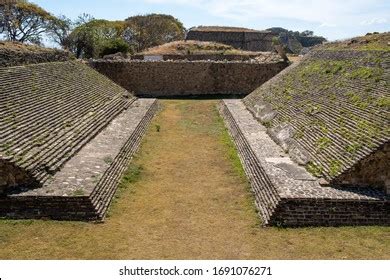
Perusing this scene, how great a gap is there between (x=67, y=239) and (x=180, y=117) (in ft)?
46.9

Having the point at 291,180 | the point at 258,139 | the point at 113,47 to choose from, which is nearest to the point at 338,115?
the point at 258,139

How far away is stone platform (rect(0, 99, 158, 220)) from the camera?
9.84 m

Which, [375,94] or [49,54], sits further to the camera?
[49,54]

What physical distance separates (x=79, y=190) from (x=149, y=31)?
49440mm

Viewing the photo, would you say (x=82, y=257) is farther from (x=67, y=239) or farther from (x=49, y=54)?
(x=49, y=54)

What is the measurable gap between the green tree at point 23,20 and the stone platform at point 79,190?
31.6 m

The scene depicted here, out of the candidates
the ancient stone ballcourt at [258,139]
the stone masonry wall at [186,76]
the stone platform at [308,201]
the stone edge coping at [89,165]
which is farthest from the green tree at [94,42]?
the stone platform at [308,201]

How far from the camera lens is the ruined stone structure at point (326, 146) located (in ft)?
32.8

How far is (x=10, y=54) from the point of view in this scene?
17.6 meters

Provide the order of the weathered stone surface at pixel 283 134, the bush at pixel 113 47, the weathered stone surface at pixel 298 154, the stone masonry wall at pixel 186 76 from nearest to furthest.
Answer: the weathered stone surface at pixel 298 154, the weathered stone surface at pixel 283 134, the stone masonry wall at pixel 186 76, the bush at pixel 113 47

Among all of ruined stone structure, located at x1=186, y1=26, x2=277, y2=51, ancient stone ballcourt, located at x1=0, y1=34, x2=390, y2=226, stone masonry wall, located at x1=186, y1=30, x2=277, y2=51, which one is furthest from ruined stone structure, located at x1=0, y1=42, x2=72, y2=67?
ruined stone structure, located at x1=186, y1=26, x2=277, y2=51

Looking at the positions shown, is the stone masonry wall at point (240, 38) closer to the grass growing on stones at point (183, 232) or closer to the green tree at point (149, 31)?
the green tree at point (149, 31)

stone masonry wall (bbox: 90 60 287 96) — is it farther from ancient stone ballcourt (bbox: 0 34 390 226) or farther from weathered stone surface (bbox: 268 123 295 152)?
weathered stone surface (bbox: 268 123 295 152)

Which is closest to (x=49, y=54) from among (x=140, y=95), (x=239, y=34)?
(x=140, y=95)
